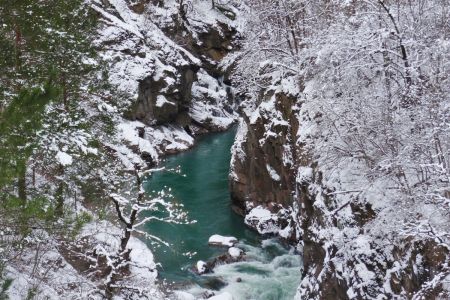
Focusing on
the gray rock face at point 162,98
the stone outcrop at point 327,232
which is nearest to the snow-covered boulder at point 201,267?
the stone outcrop at point 327,232

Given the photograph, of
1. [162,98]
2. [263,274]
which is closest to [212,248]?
[263,274]

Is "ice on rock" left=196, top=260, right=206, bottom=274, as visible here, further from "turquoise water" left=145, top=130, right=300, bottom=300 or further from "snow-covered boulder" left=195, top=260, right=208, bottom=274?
"turquoise water" left=145, top=130, right=300, bottom=300

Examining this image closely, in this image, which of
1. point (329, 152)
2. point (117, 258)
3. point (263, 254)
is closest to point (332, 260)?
point (329, 152)

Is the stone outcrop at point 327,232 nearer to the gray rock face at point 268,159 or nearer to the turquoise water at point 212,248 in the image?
the gray rock face at point 268,159

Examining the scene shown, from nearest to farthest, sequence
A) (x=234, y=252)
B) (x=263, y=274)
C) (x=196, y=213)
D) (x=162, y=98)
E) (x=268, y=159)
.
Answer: (x=263, y=274) → (x=234, y=252) → (x=268, y=159) → (x=196, y=213) → (x=162, y=98)

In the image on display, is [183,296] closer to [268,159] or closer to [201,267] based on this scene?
[201,267]

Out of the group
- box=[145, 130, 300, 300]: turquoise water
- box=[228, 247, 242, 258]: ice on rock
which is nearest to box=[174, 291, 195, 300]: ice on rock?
box=[145, 130, 300, 300]: turquoise water
